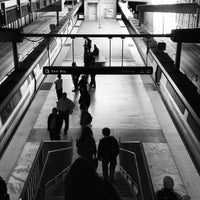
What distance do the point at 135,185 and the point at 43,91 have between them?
827 cm

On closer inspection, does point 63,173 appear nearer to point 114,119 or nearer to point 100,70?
point 100,70

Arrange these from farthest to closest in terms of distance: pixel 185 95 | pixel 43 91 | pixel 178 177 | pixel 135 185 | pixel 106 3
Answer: pixel 106 3, pixel 43 91, pixel 178 177, pixel 185 95, pixel 135 185

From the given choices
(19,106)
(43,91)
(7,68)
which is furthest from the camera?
(7,68)

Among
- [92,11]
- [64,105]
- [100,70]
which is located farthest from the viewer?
[92,11]

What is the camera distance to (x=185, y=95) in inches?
261

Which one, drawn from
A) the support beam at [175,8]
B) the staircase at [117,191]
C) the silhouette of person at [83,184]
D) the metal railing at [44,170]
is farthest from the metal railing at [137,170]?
the support beam at [175,8]

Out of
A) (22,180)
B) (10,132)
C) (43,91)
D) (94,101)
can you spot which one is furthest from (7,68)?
(22,180)

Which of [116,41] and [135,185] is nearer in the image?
[135,185]

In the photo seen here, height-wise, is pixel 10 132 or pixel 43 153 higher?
pixel 43 153

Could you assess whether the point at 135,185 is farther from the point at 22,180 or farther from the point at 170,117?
the point at 170,117

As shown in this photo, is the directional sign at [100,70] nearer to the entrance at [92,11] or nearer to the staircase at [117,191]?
the staircase at [117,191]

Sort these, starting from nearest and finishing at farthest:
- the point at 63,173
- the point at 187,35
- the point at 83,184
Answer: the point at 83,184 < the point at 63,173 < the point at 187,35

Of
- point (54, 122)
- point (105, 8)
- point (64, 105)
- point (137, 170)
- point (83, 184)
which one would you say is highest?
point (83, 184)

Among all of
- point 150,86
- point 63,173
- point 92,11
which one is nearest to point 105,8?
point 92,11
